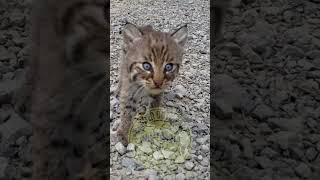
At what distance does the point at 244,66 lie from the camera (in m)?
1.54

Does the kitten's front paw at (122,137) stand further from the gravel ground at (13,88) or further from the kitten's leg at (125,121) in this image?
the gravel ground at (13,88)

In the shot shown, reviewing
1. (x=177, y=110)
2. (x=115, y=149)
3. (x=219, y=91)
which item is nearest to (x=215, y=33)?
(x=219, y=91)

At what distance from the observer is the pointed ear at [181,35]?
3.97 feet

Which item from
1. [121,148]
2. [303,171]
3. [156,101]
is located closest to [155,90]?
[156,101]

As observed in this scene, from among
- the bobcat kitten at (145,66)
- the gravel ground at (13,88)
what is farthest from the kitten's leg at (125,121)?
the gravel ground at (13,88)

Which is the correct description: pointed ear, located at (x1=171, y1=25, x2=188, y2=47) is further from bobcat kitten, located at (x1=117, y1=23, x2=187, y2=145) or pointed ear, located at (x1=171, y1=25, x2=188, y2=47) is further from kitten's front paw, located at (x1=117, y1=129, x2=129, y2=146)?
kitten's front paw, located at (x1=117, y1=129, x2=129, y2=146)

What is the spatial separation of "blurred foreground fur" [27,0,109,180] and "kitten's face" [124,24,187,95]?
0.05m

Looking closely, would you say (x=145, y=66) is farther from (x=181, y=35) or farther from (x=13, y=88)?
(x=13, y=88)

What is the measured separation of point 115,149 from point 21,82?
38 centimetres

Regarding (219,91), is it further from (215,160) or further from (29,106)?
(29,106)

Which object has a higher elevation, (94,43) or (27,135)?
(94,43)

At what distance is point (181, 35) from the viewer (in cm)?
121

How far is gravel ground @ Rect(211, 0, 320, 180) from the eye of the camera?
4.56ft

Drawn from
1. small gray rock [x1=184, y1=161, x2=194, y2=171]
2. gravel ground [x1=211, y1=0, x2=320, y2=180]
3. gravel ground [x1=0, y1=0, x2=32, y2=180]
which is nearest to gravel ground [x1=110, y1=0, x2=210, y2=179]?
small gray rock [x1=184, y1=161, x2=194, y2=171]
